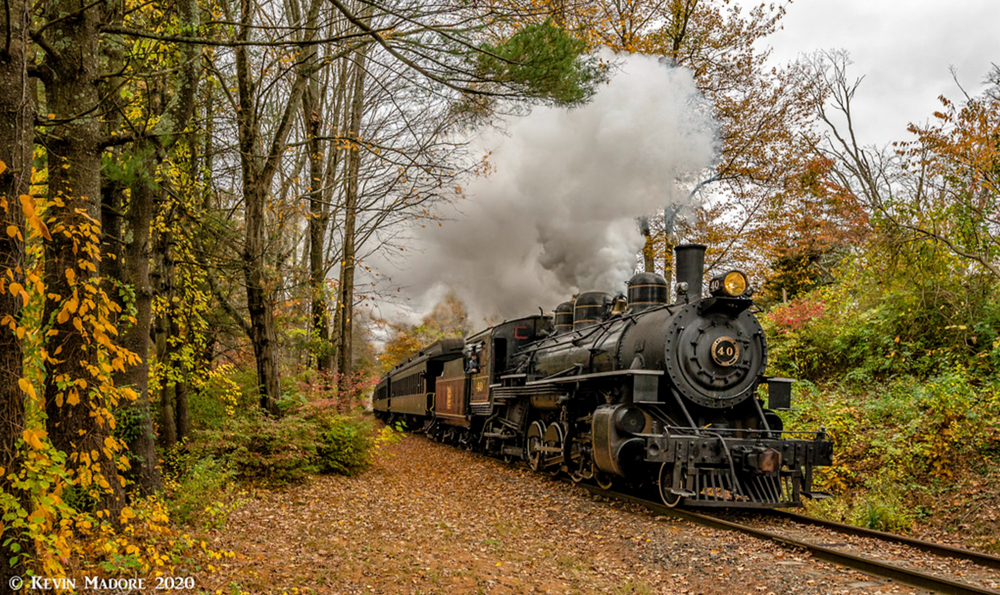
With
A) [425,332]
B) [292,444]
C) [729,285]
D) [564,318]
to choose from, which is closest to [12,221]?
[292,444]

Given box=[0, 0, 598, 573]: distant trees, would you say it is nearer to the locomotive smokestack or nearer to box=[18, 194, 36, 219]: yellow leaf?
box=[18, 194, 36, 219]: yellow leaf

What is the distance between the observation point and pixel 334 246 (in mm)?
22406

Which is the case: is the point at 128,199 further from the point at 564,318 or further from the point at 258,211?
the point at 564,318

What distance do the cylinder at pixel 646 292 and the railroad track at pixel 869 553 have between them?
304cm

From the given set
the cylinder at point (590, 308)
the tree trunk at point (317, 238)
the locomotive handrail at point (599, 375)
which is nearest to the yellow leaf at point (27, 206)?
the locomotive handrail at point (599, 375)

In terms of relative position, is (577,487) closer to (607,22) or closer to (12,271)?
(12,271)

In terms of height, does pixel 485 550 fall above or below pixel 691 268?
below

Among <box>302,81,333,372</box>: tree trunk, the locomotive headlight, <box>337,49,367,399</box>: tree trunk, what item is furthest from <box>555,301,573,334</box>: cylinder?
<box>337,49,367,399</box>: tree trunk

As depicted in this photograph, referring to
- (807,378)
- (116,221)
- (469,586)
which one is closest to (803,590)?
(469,586)

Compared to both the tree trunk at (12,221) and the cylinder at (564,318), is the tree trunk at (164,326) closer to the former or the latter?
the tree trunk at (12,221)

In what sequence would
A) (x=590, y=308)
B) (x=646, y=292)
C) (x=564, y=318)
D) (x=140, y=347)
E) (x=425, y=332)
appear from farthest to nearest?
1. (x=425, y=332)
2. (x=564, y=318)
3. (x=590, y=308)
4. (x=646, y=292)
5. (x=140, y=347)

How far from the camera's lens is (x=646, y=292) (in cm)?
1060

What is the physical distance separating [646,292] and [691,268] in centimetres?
91

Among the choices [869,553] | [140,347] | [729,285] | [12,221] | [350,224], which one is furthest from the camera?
[350,224]
